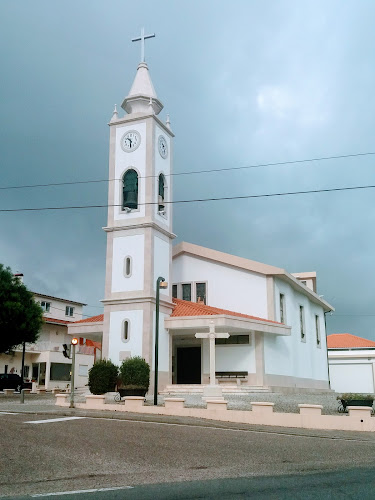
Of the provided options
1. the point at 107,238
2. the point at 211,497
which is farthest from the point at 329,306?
the point at 211,497

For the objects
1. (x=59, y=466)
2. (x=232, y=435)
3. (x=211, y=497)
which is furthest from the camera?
(x=232, y=435)

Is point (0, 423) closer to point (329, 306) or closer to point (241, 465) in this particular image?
point (241, 465)

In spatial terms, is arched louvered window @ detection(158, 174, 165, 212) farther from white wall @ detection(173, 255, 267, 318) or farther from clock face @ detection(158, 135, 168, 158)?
white wall @ detection(173, 255, 267, 318)

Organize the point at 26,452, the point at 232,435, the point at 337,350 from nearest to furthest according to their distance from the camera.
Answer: the point at 26,452, the point at 232,435, the point at 337,350

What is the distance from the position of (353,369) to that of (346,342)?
4926 millimetres

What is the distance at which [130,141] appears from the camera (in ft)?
104

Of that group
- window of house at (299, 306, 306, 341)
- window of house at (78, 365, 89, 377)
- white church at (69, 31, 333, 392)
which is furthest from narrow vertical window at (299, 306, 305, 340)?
window of house at (78, 365, 89, 377)

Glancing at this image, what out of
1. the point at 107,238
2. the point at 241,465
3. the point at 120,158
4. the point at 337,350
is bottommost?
the point at 241,465

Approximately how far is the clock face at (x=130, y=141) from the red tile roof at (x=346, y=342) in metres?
29.7

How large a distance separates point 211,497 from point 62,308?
51.9 metres

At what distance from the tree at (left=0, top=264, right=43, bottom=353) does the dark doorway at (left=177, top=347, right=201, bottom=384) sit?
9.29 metres

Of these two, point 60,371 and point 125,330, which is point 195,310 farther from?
point 60,371

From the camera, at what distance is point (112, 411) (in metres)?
19.4

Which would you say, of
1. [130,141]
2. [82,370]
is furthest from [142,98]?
[82,370]
